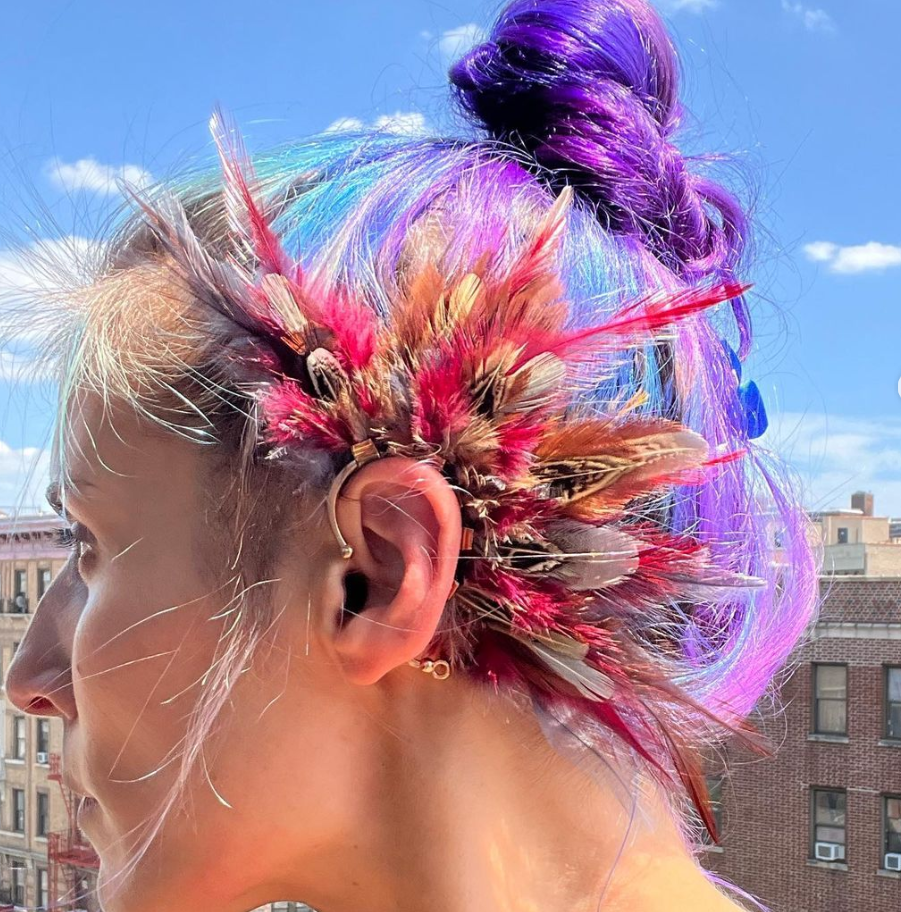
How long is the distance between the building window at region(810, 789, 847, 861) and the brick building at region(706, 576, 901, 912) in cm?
1

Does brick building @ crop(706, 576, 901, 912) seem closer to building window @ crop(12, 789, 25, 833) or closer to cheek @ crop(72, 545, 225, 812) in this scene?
building window @ crop(12, 789, 25, 833)

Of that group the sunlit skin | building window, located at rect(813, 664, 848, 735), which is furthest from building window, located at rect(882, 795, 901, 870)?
the sunlit skin

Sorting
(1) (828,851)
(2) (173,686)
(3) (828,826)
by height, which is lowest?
(1) (828,851)

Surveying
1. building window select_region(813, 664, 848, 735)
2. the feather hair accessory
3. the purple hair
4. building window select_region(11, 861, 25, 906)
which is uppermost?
the purple hair

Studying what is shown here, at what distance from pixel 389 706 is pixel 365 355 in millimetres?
266

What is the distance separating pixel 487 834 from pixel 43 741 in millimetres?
15189

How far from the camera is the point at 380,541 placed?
2.33 ft

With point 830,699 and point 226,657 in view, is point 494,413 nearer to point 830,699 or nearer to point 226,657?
point 226,657

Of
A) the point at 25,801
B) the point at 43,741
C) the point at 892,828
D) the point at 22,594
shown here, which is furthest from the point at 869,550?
the point at 25,801

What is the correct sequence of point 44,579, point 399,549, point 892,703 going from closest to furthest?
Answer: point 399,549
point 44,579
point 892,703

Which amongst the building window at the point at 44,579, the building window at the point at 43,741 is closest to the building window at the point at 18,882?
the building window at the point at 43,741

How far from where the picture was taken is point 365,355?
0.70 m

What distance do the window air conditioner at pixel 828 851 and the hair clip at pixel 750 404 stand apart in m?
13.3

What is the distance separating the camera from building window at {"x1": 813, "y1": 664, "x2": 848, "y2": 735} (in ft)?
40.9
